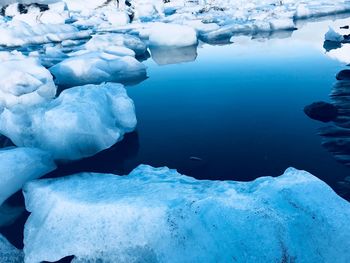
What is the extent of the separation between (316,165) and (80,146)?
242 cm

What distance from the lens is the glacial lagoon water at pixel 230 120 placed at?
3.49 meters

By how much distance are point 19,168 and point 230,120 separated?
8.66 ft

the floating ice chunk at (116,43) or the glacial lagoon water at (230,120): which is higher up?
the glacial lagoon water at (230,120)

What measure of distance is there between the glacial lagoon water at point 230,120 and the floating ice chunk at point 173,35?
4.85ft

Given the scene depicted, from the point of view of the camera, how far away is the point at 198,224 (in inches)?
82.8

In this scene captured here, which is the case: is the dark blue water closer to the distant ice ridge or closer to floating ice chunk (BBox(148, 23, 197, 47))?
the distant ice ridge

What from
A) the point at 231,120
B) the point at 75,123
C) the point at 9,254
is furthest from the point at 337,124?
the point at 9,254

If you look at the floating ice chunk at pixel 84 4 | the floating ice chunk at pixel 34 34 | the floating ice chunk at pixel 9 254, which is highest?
the floating ice chunk at pixel 9 254

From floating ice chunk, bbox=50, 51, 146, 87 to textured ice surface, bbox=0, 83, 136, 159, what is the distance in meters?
2.02

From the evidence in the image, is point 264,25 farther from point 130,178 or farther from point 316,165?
point 130,178

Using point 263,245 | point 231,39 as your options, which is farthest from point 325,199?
point 231,39

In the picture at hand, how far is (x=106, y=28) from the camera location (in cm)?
1492

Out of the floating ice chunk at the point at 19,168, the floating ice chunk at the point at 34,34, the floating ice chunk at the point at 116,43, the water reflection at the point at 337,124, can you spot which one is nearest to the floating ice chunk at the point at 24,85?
the floating ice chunk at the point at 19,168

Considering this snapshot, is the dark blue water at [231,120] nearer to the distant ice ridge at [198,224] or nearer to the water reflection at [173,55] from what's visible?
the water reflection at [173,55]
